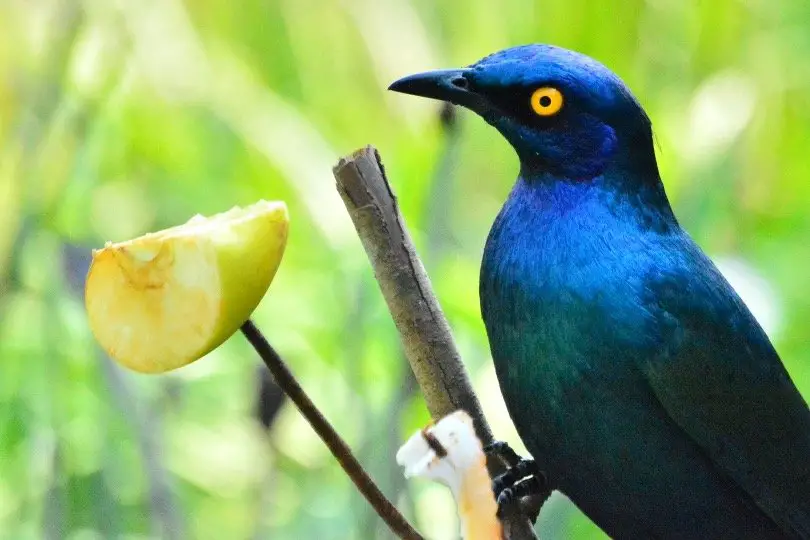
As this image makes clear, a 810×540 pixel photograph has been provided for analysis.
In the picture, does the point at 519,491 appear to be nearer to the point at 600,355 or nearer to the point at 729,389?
the point at 600,355

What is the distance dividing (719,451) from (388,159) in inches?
77.1

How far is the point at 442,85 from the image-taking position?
3.80ft

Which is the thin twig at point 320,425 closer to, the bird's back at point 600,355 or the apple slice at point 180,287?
the apple slice at point 180,287

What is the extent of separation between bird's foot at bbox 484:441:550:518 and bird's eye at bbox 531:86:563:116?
0.36m

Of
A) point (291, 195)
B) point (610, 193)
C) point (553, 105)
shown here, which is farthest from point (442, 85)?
point (291, 195)

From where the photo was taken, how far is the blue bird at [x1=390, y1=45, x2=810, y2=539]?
1171 mm

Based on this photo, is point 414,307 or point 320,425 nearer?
point 320,425

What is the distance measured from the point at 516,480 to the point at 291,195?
1.70 m

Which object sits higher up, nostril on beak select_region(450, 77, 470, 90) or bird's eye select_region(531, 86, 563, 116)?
nostril on beak select_region(450, 77, 470, 90)

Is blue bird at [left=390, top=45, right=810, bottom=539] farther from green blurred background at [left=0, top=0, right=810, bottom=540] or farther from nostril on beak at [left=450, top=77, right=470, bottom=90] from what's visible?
green blurred background at [left=0, top=0, right=810, bottom=540]

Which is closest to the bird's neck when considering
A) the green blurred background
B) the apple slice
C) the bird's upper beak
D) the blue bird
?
the blue bird

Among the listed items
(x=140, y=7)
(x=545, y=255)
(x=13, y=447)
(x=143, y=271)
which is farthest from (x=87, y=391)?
(x=143, y=271)

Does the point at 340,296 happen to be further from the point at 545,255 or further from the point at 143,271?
the point at 143,271

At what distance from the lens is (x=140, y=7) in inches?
113
